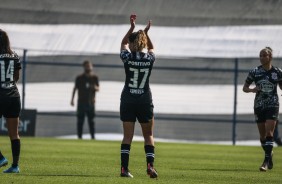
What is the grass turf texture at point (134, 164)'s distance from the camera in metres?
14.4

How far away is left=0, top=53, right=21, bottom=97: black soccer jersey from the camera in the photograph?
14.6m

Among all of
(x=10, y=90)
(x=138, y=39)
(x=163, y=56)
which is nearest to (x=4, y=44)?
(x=10, y=90)

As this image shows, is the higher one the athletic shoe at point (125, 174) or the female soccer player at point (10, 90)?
the female soccer player at point (10, 90)

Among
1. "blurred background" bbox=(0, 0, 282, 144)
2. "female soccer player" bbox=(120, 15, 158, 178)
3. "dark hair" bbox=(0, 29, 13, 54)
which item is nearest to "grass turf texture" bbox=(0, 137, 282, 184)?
"female soccer player" bbox=(120, 15, 158, 178)

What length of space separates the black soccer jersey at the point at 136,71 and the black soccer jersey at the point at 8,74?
1513 millimetres

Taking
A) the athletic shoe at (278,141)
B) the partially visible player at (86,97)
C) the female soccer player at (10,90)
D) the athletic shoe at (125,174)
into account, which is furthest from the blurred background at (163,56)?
the athletic shoe at (125,174)

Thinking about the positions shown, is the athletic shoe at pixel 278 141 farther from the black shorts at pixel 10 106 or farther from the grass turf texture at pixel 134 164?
the black shorts at pixel 10 106

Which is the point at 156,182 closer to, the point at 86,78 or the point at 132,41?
the point at 132,41

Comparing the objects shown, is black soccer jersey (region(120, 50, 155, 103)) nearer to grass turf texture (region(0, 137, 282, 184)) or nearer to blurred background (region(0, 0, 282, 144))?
grass turf texture (region(0, 137, 282, 184))

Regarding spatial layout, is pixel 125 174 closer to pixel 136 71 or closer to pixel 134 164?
pixel 136 71

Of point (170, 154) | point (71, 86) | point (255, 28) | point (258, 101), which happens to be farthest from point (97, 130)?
point (258, 101)

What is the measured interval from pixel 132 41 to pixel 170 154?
311 inches

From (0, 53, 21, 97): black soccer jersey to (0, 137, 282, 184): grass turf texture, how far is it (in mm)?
1142

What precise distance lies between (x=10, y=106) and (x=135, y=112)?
172 cm
